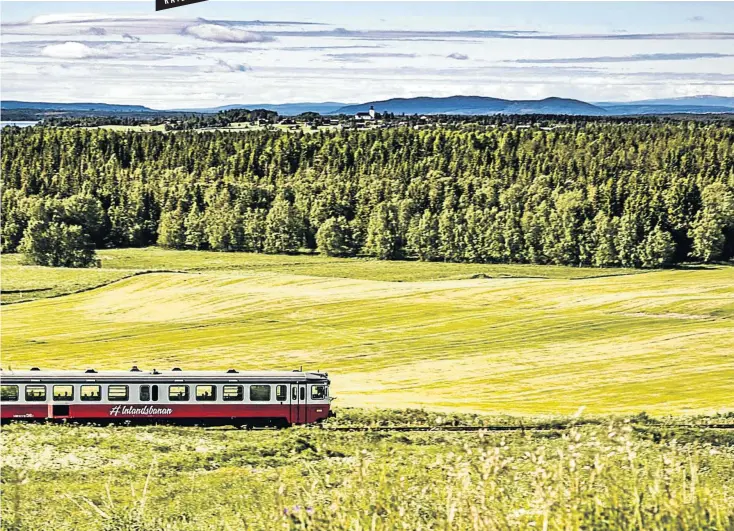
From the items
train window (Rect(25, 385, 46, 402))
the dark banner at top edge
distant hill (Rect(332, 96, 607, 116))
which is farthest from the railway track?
distant hill (Rect(332, 96, 607, 116))

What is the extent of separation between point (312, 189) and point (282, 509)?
63.6m

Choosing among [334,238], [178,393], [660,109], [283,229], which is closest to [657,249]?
[660,109]

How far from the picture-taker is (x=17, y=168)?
71.2m

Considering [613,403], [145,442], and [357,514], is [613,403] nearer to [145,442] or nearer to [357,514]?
[145,442]

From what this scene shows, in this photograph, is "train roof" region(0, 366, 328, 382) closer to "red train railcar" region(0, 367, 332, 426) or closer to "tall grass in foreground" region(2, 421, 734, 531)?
"red train railcar" region(0, 367, 332, 426)

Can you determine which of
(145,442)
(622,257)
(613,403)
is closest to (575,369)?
(613,403)

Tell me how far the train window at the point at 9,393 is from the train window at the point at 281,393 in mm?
7279

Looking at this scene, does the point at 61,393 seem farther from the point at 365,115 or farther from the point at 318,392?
the point at 365,115

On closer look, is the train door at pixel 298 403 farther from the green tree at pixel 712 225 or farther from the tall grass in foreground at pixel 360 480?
the green tree at pixel 712 225

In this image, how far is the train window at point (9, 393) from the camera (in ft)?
89.6

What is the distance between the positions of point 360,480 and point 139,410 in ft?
76.5

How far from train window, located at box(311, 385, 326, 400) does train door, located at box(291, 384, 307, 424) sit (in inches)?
10.2

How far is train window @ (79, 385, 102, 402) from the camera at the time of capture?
27.3 metres

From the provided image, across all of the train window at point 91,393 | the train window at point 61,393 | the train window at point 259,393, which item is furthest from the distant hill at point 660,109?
the train window at point 61,393
